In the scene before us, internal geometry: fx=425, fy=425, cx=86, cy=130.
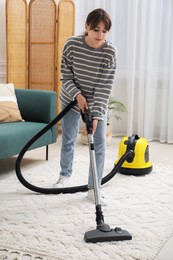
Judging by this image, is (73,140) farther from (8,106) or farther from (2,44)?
(2,44)

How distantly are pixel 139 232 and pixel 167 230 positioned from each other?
0.16m

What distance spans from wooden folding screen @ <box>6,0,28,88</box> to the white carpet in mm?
1369

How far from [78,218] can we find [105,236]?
0.33 metres

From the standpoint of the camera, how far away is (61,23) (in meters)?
4.36

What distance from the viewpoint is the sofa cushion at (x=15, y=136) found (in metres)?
2.99

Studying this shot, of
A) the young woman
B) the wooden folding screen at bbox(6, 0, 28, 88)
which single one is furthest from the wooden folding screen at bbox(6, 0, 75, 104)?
the young woman

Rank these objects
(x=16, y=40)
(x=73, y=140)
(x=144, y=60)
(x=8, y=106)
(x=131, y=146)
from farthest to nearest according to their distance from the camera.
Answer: (x=144, y=60)
(x=16, y=40)
(x=8, y=106)
(x=131, y=146)
(x=73, y=140)

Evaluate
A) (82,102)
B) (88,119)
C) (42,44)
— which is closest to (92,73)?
(82,102)

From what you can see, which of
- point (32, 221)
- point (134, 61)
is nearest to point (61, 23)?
point (134, 61)

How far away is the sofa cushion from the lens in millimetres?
2994

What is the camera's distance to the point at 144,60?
451 centimetres

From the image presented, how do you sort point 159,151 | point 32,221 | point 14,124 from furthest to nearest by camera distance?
point 159,151, point 14,124, point 32,221

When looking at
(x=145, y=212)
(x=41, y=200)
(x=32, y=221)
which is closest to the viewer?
(x=32, y=221)

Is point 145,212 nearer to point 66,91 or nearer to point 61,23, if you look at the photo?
point 66,91
